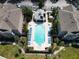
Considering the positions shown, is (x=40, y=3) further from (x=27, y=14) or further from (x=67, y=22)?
(x=67, y=22)

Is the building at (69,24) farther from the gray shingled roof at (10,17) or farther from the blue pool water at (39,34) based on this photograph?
the gray shingled roof at (10,17)

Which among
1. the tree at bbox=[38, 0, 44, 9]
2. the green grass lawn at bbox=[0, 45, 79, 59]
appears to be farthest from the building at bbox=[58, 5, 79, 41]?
the tree at bbox=[38, 0, 44, 9]

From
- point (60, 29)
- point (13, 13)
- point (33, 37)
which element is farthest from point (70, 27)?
point (13, 13)

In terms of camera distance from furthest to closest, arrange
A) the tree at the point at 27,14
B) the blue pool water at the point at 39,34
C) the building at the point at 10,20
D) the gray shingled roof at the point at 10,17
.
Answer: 1. the tree at the point at 27,14
2. the blue pool water at the point at 39,34
3. the gray shingled roof at the point at 10,17
4. the building at the point at 10,20

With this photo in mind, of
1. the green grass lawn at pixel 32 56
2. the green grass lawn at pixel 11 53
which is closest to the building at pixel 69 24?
the green grass lawn at pixel 32 56

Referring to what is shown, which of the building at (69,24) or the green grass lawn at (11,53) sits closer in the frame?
the green grass lawn at (11,53)

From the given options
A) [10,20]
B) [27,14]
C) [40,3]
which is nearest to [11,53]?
[10,20]

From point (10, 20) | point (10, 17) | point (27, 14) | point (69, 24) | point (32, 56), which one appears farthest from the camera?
point (27, 14)
